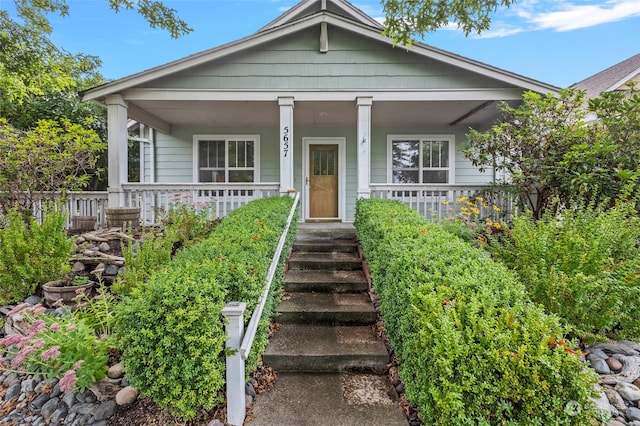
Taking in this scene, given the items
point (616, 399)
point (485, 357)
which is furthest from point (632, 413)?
point (485, 357)

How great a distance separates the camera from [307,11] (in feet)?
30.4

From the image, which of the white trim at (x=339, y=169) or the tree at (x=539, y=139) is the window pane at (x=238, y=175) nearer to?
the white trim at (x=339, y=169)

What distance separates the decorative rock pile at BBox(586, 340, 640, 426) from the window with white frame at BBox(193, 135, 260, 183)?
7425 mm

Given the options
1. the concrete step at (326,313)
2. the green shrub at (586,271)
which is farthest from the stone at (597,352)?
the concrete step at (326,313)

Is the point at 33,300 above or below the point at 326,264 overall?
below

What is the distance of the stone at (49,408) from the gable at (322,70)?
5.46 meters

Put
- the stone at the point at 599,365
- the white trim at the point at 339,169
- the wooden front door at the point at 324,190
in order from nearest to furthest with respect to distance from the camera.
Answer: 1. the stone at the point at 599,365
2. the white trim at the point at 339,169
3. the wooden front door at the point at 324,190

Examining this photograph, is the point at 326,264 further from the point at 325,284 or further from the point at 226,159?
the point at 226,159

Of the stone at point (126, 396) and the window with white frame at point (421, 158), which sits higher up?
the window with white frame at point (421, 158)

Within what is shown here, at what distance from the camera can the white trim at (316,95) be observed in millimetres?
6273

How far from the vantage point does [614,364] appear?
2.30 m

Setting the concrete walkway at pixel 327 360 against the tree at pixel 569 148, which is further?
the tree at pixel 569 148

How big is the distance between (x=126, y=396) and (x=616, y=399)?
3.25 metres

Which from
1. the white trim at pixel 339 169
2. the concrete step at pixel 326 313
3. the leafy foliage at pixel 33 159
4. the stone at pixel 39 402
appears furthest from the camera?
the white trim at pixel 339 169
